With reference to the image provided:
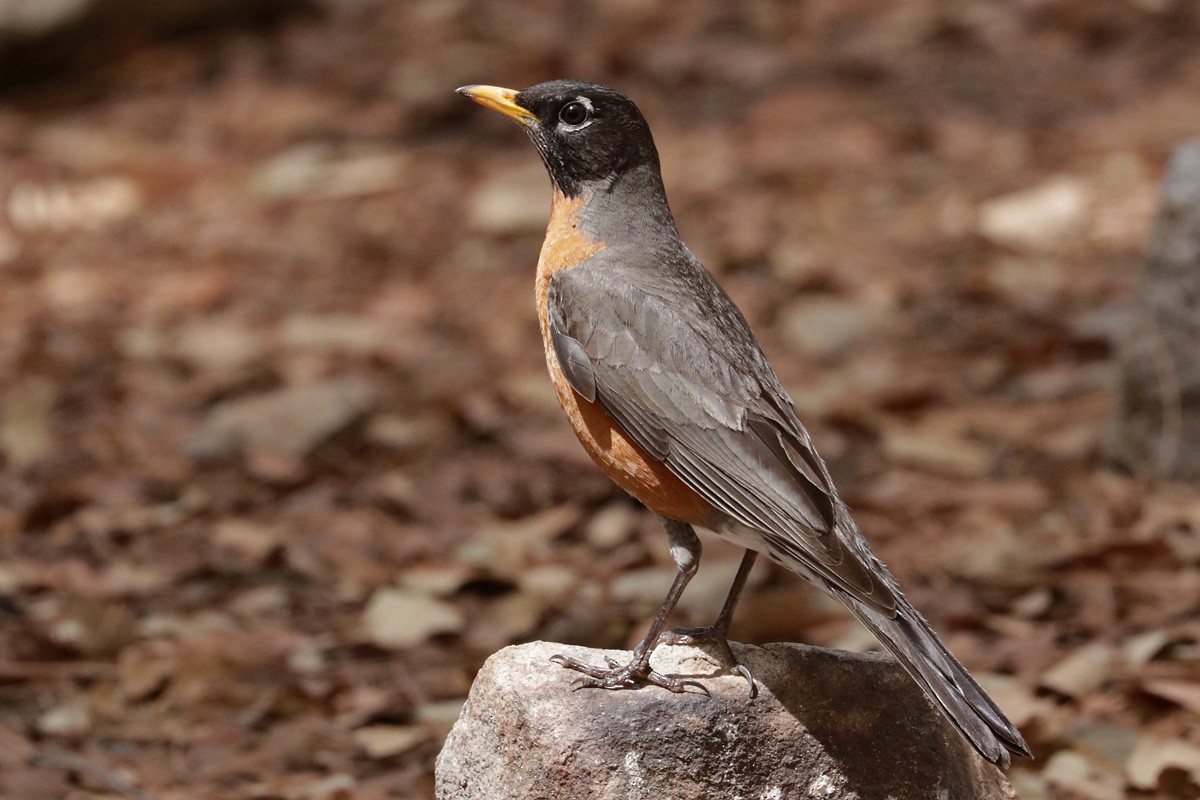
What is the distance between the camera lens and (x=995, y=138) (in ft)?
41.1

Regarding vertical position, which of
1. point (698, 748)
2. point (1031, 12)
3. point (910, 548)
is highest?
point (1031, 12)

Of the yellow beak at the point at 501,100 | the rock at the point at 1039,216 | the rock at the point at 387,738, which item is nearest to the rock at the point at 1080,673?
the rock at the point at 387,738

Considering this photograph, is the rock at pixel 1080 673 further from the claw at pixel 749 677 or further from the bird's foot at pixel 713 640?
the claw at pixel 749 677

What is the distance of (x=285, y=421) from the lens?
913 cm

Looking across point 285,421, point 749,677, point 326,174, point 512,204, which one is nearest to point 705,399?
point 749,677

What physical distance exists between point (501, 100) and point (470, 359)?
4.56 meters

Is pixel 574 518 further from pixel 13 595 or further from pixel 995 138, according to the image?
pixel 995 138

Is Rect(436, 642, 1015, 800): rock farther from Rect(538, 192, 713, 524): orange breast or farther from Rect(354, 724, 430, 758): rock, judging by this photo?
Rect(354, 724, 430, 758): rock

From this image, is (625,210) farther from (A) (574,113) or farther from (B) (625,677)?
(B) (625,677)

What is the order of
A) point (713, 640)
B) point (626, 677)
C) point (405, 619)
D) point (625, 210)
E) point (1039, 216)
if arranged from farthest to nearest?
1. point (1039, 216)
2. point (405, 619)
3. point (625, 210)
4. point (713, 640)
5. point (626, 677)

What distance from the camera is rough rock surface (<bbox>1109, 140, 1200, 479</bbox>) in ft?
24.6

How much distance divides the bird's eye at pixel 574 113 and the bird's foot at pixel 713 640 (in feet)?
6.02

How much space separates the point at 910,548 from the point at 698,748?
3394 mm

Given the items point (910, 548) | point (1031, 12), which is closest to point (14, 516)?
point (910, 548)
